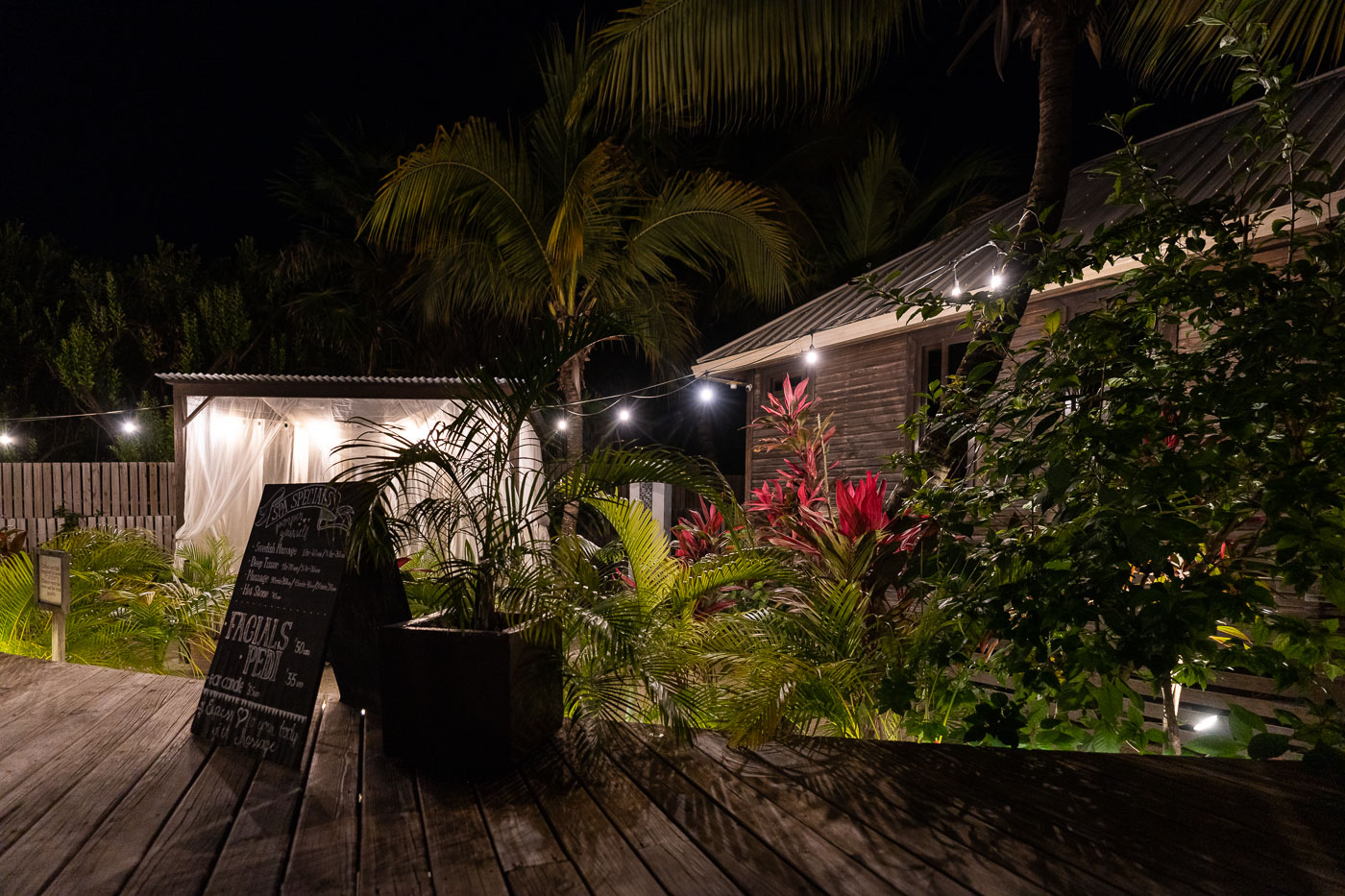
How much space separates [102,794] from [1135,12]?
17.9 feet

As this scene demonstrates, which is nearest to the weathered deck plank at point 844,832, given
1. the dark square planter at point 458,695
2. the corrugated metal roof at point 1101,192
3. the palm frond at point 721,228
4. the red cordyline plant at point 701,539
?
the dark square planter at point 458,695

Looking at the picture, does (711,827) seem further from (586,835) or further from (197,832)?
(197,832)

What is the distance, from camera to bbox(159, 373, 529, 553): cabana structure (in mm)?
9586

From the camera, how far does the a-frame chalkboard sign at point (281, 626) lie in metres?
2.59

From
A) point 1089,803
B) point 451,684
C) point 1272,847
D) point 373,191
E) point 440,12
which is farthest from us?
point 440,12

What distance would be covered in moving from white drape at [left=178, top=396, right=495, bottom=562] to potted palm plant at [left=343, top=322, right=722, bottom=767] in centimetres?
677

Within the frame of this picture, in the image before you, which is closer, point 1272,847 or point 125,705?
point 1272,847

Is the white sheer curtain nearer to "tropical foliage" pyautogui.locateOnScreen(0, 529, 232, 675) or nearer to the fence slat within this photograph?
the fence slat

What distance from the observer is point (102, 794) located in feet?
7.50

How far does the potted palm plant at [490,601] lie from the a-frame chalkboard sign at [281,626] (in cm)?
17

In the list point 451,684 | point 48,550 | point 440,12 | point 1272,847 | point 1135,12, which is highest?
point 440,12

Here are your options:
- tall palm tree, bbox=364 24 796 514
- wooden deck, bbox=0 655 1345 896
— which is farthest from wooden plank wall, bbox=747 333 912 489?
wooden deck, bbox=0 655 1345 896

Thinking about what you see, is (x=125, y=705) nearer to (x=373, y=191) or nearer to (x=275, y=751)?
(x=275, y=751)

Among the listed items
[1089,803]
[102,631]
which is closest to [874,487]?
[1089,803]
